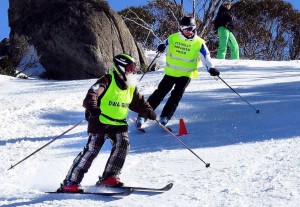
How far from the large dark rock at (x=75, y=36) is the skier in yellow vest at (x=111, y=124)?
33.3ft

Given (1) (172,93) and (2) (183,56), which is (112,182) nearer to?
(1) (172,93)

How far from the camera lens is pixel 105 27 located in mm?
16094

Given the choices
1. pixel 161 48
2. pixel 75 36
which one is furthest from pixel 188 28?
pixel 75 36

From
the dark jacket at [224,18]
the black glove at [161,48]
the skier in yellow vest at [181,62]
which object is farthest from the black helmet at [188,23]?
the dark jacket at [224,18]

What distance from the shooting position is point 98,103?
4.83m

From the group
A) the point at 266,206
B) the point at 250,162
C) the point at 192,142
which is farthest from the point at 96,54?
the point at 266,206

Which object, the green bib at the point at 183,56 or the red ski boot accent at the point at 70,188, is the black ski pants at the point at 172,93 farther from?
the red ski boot accent at the point at 70,188

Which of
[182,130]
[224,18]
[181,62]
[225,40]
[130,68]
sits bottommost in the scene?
[225,40]

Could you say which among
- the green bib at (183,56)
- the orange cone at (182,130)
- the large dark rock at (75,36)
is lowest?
the large dark rock at (75,36)

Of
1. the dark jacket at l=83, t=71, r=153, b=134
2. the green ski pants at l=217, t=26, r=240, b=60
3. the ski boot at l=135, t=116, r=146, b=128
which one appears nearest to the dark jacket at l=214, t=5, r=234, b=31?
the green ski pants at l=217, t=26, r=240, b=60

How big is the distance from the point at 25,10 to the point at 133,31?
1071cm

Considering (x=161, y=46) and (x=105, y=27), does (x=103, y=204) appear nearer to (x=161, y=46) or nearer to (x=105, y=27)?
(x=161, y=46)

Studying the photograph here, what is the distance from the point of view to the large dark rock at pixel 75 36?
15.1 meters

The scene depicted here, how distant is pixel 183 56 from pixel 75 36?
335 inches
